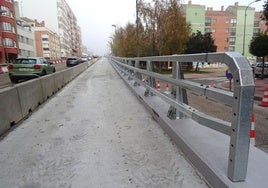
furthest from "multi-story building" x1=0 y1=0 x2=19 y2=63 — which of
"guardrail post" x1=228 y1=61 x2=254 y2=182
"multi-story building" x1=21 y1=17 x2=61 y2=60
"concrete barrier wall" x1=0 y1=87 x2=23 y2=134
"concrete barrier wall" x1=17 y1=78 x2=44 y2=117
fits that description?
"guardrail post" x1=228 y1=61 x2=254 y2=182

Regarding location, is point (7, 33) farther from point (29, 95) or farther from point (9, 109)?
point (9, 109)

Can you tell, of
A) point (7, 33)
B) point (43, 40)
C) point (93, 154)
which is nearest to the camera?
point (93, 154)

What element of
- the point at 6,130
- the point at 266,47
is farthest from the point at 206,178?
the point at 266,47

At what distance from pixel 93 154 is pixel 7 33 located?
50.4 m

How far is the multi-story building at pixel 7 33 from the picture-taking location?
4375 centimetres

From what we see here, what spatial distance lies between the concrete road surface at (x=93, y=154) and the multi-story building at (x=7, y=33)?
45453 mm

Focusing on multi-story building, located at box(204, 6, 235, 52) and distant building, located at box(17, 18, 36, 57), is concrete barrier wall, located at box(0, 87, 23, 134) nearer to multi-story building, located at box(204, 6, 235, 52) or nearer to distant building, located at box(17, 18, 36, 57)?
distant building, located at box(17, 18, 36, 57)

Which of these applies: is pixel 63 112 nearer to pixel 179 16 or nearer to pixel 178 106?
pixel 178 106

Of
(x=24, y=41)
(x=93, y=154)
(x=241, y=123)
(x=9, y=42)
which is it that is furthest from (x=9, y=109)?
(x=24, y=41)

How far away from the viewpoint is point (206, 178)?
248 centimetres

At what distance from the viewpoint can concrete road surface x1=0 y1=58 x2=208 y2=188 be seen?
258 centimetres

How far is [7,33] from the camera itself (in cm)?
4556

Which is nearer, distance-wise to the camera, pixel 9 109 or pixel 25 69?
pixel 9 109

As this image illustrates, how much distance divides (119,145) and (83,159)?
66cm
